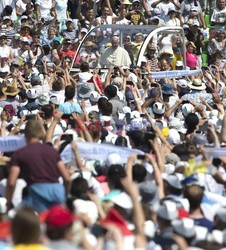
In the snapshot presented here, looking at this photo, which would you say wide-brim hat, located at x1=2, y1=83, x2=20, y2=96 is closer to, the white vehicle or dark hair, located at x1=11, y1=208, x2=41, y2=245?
the white vehicle

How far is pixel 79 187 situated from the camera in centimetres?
1021

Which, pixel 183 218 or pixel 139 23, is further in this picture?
pixel 139 23

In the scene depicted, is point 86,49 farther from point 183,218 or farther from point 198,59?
point 183,218

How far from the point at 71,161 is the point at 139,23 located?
13207mm

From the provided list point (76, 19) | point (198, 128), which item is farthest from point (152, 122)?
point (76, 19)

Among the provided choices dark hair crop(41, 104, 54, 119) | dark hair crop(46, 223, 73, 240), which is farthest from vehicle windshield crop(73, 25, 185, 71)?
dark hair crop(46, 223, 73, 240)

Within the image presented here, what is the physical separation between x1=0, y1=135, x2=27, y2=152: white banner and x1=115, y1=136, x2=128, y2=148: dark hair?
1.37 metres

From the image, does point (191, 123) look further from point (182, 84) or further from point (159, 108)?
point (182, 84)

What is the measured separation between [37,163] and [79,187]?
43 cm

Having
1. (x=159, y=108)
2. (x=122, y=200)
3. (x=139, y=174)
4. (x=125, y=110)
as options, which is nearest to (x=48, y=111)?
(x=125, y=110)

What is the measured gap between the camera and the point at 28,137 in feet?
33.9

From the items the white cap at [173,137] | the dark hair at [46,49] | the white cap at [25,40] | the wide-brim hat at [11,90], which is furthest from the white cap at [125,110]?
the white cap at [25,40]

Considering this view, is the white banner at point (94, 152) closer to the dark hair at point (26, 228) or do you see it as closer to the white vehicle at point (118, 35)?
the dark hair at point (26, 228)

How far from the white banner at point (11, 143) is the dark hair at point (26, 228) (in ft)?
15.4
